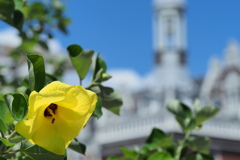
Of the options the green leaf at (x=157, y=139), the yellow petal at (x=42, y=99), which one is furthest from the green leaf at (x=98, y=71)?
the yellow petal at (x=42, y=99)

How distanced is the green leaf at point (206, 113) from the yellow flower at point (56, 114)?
0.62 m

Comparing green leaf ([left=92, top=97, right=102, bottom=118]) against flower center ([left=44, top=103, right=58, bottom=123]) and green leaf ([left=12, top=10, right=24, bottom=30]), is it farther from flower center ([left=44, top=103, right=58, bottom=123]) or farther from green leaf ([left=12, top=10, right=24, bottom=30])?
green leaf ([left=12, top=10, right=24, bottom=30])

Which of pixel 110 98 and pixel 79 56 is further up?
pixel 79 56

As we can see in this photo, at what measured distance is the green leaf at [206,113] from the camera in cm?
134

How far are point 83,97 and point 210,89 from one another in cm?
2188

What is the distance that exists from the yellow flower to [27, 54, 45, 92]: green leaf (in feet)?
0.27

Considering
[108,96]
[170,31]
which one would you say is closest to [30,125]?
[108,96]

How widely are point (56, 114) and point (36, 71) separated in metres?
0.10

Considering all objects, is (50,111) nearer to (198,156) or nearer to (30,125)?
(30,125)

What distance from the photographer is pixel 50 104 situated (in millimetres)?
790

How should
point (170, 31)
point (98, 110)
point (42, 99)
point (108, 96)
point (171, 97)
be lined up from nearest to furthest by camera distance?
point (42, 99)
point (98, 110)
point (108, 96)
point (171, 97)
point (170, 31)

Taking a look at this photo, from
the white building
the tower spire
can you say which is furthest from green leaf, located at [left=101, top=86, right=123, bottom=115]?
the tower spire

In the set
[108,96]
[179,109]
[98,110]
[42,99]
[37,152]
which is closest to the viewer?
[42,99]

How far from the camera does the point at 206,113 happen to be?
4.44 ft
